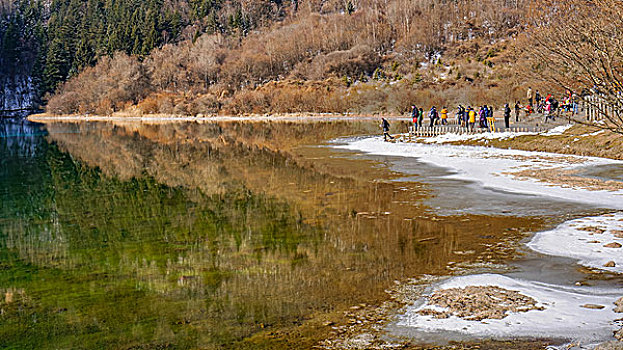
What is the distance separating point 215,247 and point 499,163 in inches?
624

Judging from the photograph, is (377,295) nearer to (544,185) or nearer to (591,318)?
(591,318)

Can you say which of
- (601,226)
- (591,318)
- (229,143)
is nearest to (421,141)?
(229,143)

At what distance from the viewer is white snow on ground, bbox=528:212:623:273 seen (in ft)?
34.1

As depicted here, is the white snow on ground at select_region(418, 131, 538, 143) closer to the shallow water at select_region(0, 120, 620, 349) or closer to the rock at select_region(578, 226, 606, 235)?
the shallow water at select_region(0, 120, 620, 349)

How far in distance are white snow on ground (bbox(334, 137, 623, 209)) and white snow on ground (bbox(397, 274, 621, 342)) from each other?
7.22m

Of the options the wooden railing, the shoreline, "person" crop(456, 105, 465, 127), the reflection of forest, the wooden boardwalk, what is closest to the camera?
the reflection of forest

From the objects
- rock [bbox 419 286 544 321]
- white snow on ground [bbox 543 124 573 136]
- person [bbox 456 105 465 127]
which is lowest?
rock [bbox 419 286 544 321]

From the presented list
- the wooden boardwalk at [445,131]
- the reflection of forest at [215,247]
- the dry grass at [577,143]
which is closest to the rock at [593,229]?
the reflection of forest at [215,247]

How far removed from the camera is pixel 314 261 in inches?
439

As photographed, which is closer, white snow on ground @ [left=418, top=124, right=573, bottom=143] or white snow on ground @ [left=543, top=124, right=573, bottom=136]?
white snow on ground @ [left=543, top=124, right=573, bottom=136]

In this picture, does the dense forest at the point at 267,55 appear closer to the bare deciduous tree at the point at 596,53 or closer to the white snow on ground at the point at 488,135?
the white snow on ground at the point at 488,135

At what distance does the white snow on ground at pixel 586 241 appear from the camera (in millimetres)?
10390

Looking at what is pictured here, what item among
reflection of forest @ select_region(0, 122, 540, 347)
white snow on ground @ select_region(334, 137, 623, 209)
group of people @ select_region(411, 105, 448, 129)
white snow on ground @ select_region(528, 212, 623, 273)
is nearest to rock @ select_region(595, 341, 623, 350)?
reflection of forest @ select_region(0, 122, 540, 347)

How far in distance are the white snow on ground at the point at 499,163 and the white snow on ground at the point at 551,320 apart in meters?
7.22
